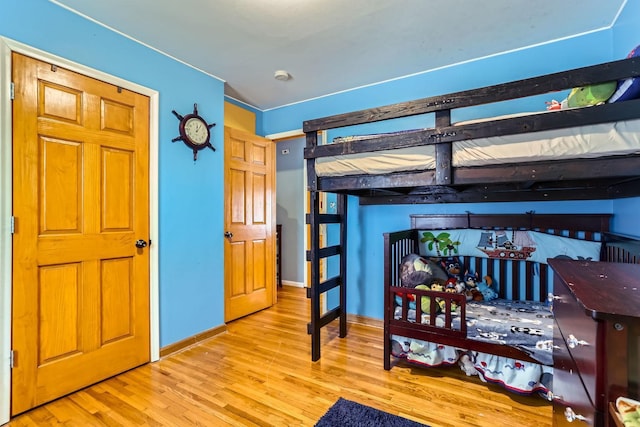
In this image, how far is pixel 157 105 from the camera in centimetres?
234

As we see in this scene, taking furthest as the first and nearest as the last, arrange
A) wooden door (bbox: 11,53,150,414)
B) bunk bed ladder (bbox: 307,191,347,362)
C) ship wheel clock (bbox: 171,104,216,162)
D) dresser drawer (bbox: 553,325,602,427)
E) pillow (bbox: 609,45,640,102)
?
ship wheel clock (bbox: 171,104,216,162) → bunk bed ladder (bbox: 307,191,347,362) → wooden door (bbox: 11,53,150,414) → pillow (bbox: 609,45,640,102) → dresser drawer (bbox: 553,325,602,427)

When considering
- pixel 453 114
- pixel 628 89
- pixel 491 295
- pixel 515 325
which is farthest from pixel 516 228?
pixel 628 89

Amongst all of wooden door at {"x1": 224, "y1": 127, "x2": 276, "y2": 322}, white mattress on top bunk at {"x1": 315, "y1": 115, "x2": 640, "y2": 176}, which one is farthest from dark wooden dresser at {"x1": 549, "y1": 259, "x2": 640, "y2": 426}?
wooden door at {"x1": 224, "y1": 127, "x2": 276, "y2": 322}

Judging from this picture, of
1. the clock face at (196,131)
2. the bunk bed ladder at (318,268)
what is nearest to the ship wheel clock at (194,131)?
the clock face at (196,131)

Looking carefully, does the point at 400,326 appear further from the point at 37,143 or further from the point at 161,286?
the point at 37,143

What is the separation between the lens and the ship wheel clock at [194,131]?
8.21 ft

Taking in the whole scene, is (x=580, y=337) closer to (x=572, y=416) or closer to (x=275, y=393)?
(x=572, y=416)

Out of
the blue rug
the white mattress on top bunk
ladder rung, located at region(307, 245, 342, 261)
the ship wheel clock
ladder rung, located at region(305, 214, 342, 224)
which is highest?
the ship wheel clock

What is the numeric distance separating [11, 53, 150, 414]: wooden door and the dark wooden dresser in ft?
8.16

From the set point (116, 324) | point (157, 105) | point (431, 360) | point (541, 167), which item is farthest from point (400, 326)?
point (157, 105)

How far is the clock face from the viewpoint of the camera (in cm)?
256

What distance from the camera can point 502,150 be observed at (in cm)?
146

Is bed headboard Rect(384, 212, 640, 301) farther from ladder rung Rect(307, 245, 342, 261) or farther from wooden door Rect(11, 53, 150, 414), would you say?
wooden door Rect(11, 53, 150, 414)

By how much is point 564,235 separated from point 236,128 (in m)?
3.14
